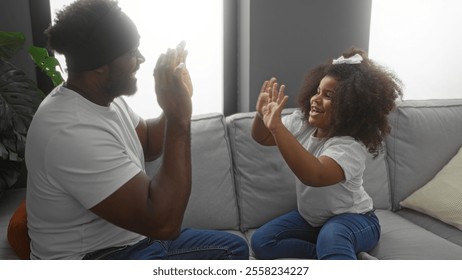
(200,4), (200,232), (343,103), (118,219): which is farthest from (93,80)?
(200,4)

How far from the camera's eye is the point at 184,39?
62.4 inches

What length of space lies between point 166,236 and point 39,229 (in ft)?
0.91

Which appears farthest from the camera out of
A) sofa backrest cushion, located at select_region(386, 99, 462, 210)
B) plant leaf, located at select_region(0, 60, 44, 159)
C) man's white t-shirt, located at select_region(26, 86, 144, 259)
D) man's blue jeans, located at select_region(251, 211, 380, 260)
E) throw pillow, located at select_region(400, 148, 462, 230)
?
sofa backrest cushion, located at select_region(386, 99, 462, 210)

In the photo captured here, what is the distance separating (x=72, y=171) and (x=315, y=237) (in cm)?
73

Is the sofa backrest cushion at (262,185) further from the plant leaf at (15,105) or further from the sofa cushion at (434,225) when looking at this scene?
the plant leaf at (15,105)

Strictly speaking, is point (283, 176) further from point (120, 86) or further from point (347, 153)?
point (120, 86)

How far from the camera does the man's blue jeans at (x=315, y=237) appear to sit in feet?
3.74

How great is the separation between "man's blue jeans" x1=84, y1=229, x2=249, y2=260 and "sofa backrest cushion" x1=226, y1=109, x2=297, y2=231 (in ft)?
0.95

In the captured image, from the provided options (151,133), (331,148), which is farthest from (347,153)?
(151,133)

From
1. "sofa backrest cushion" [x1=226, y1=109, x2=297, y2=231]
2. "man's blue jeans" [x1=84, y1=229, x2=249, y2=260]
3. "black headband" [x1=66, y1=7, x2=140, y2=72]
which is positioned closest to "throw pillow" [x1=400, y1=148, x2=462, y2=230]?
"sofa backrest cushion" [x1=226, y1=109, x2=297, y2=231]

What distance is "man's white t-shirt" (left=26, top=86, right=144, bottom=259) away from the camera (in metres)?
0.85

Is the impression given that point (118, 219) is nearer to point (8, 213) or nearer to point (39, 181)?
point (39, 181)

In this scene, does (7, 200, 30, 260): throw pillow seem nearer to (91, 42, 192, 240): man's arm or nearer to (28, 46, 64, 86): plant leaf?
(91, 42, 192, 240): man's arm

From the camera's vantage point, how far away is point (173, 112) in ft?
2.98
